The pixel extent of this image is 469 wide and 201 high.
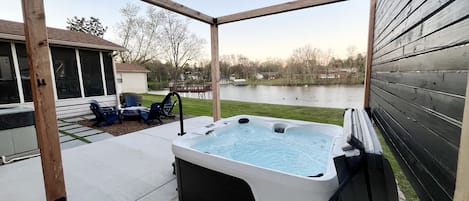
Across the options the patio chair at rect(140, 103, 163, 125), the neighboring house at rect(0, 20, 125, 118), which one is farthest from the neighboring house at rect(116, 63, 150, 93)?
the patio chair at rect(140, 103, 163, 125)

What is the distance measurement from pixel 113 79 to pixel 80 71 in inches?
42.8

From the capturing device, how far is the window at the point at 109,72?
7465 mm

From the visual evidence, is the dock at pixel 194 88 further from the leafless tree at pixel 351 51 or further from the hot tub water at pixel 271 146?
the hot tub water at pixel 271 146

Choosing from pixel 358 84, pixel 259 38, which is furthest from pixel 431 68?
pixel 259 38

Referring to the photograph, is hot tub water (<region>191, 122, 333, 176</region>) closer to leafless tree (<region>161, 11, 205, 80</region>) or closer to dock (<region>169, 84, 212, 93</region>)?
dock (<region>169, 84, 212, 93</region>)

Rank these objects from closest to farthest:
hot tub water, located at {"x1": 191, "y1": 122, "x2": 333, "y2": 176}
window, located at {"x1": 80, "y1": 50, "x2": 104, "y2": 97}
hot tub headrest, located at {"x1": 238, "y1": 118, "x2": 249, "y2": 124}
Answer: hot tub water, located at {"x1": 191, "y1": 122, "x2": 333, "y2": 176} → hot tub headrest, located at {"x1": 238, "y1": 118, "x2": 249, "y2": 124} → window, located at {"x1": 80, "y1": 50, "x2": 104, "y2": 97}

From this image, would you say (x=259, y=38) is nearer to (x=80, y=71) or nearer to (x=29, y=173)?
(x=80, y=71)

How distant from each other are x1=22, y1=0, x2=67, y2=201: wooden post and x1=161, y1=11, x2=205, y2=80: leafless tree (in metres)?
15.9

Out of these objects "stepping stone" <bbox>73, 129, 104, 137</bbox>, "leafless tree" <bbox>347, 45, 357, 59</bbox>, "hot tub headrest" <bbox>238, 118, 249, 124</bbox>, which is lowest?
"stepping stone" <bbox>73, 129, 104, 137</bbox>

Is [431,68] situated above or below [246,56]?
below

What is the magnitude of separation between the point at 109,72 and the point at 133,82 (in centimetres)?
950

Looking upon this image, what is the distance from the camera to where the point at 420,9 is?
1.28m

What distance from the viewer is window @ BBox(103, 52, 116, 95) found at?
7.46 metres

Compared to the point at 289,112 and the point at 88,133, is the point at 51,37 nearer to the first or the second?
the point at 88,133
